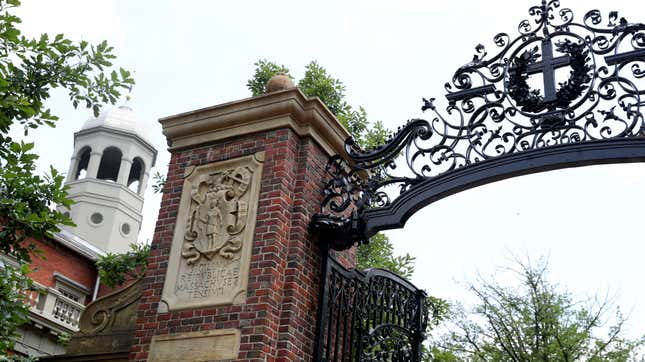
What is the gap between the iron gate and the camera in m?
6.69

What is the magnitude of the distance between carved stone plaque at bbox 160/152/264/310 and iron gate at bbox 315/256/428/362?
81 centimetres

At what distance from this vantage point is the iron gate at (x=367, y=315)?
6688mm

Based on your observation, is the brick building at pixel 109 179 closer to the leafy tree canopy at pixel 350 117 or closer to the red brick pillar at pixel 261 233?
the leafy tree canopy at pixel 350 117

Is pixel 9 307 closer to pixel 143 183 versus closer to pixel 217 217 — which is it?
pixel 217 217

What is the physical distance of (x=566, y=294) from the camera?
19188 mm

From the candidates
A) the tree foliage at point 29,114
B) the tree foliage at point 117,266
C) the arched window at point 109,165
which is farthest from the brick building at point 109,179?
the tree foliage at point 29,114

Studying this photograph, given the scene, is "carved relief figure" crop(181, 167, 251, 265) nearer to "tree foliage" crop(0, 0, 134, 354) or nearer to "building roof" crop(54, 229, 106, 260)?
"tree foliage" crop(0, 0, 134, 354)

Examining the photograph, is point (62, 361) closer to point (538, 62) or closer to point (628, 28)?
point (538, 62)

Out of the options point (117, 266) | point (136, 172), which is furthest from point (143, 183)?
point (117, 266)

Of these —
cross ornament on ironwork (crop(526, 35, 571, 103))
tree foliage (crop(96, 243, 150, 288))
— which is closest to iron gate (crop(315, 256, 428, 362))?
cross ornament on ironwork (crop(526, 35, 571, 103))

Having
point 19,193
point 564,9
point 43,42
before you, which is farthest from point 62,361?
point 564,9

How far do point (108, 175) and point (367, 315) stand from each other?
29432 mm

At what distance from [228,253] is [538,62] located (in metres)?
3.34

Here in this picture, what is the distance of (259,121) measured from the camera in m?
7.25
